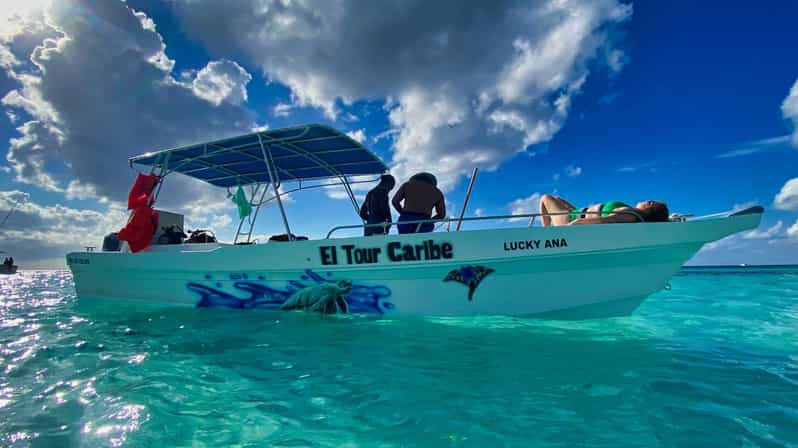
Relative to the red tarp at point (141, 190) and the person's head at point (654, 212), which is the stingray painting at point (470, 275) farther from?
the red tarp at point (141, 190)

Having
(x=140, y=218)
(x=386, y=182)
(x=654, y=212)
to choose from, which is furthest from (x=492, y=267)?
(x=140, y=218)

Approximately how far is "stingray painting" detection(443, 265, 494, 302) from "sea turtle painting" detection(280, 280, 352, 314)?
147cm

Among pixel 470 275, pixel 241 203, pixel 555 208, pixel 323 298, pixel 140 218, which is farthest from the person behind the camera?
pixel 241 203

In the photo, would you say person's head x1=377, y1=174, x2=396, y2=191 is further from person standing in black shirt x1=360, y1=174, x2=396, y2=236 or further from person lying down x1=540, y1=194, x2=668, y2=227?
person lying down x1=540, y1=194, x2=668, y2=227

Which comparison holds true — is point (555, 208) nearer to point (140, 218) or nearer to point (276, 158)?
point (276, 158)

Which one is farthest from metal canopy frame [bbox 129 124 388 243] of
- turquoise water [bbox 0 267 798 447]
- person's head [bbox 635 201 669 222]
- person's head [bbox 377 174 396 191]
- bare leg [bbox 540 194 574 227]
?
person's head [bbox 635 201 669 222]

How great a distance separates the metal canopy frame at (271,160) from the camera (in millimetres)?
5426

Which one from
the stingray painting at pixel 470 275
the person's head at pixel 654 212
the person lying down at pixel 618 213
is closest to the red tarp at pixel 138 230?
the stingray painting at pixel 470 275

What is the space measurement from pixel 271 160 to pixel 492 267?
4.87 meters

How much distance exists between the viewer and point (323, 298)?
471 cm

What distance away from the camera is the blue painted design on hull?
445 centimetres

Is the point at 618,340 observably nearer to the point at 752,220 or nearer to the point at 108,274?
the point at 752,220

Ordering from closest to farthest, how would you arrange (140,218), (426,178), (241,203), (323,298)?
(323,298), (426,178), (140,218), (241,203)

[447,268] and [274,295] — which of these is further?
[274,295]
